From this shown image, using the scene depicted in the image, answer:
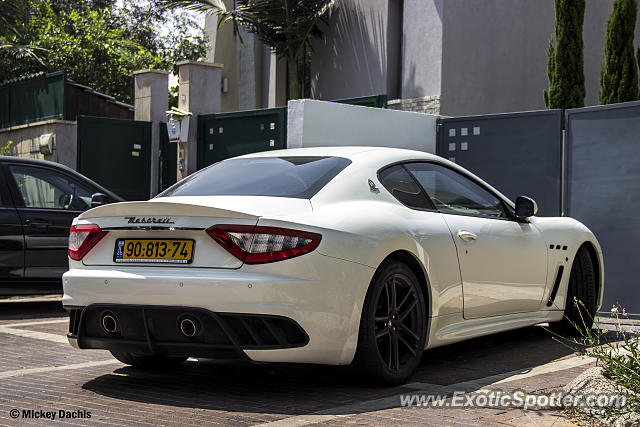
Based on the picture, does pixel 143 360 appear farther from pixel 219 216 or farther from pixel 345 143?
pixel 345 143

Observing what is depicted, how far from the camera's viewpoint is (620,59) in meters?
17.3

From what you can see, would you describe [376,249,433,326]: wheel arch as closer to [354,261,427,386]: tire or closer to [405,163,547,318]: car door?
[354,261,427,386]: tire

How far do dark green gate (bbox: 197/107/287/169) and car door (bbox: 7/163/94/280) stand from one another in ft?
17.8

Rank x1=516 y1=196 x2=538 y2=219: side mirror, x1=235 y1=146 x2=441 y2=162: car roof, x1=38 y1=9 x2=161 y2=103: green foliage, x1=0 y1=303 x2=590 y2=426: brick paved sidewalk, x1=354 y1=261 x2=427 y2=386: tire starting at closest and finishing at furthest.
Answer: x1=0 y1=303 x2=590 y2=426: brick paved sidewalk, x1=354 y1=261 x2=427 y2=386: tire, x1=235 y1=146 x2=441 y2=162: car roof, x1=516 y1=196 x2=538 y2=219: side mirror, x1=38 y1=9 x2=161 y2=103: green foliage

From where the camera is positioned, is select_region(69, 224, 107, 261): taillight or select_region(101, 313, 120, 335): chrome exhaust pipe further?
select_region(69, 224, 107, 261): taillight

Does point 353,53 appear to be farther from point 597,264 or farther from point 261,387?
point 261,387

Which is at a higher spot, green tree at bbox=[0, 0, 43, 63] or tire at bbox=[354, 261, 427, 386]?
green tree at bbox=[0, 0, 43, 63]

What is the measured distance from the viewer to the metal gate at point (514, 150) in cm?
1093

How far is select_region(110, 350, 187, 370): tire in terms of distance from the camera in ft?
19.9

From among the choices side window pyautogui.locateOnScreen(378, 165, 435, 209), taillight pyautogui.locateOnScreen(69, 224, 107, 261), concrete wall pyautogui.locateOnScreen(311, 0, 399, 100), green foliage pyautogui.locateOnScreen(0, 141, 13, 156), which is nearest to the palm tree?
concrete wall pyautogui.locateOnScreen(311, 0, 399, 100)

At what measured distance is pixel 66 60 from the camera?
26.5 m

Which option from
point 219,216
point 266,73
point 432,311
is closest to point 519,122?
point 432,311

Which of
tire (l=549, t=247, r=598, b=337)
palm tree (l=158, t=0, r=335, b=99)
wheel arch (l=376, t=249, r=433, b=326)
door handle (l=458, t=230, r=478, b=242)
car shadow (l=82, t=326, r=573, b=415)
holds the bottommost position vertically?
car shadow (l=82, t=326, r=573, b=415)

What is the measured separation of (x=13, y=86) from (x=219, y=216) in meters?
17.8
